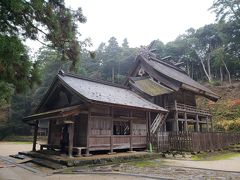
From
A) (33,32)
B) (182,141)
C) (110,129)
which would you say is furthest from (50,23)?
(182,141)

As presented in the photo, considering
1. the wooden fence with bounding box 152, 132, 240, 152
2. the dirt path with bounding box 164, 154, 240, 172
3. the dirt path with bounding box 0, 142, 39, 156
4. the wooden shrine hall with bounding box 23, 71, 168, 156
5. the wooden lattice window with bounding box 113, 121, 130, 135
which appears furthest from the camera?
the dirt path with bounding box 0, 142, 39, 156

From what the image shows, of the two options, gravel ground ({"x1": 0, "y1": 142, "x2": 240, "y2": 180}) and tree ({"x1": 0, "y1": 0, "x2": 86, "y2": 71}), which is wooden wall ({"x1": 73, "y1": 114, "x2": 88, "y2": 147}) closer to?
gravel ground ({"x1": 0, "y1": 142, "x2": 240, "y2": 180})

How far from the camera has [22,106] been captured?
4712cm

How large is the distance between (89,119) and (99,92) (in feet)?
9.01

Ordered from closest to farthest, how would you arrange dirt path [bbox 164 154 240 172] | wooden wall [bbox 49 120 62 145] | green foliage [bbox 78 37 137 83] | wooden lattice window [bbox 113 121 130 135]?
dirt path [bbox 164 154 240 172] → wooden lattice window [bbox 113 121 130 135] → wooden wall [bbox 49 120 62 145] → green foliage [bbox 78 37 137 83]

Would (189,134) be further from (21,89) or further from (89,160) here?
(21,89)

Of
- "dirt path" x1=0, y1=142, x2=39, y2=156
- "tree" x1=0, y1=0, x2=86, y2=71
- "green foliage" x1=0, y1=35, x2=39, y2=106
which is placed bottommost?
"dirt path" x1=0, y1=142, x2=39, y2=156

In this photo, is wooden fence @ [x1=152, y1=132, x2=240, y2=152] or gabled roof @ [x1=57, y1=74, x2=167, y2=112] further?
wooden fence @ [x1=152, y1=132, x2=240, y2=152]

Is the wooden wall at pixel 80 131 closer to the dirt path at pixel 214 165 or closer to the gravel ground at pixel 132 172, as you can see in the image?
the gravel ground at pixel 132 172

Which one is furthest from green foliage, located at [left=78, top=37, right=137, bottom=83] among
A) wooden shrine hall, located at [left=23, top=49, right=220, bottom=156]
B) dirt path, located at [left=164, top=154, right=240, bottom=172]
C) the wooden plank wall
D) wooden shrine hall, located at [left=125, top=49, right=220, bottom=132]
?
dirt path, located at [left=164, top=154, right=240, bottom=172]

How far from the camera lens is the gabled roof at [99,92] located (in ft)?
45.0

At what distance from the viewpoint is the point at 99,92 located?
15727 mm

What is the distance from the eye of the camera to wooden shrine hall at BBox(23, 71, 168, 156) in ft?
42.8

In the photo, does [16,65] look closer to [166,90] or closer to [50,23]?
[50,23]
